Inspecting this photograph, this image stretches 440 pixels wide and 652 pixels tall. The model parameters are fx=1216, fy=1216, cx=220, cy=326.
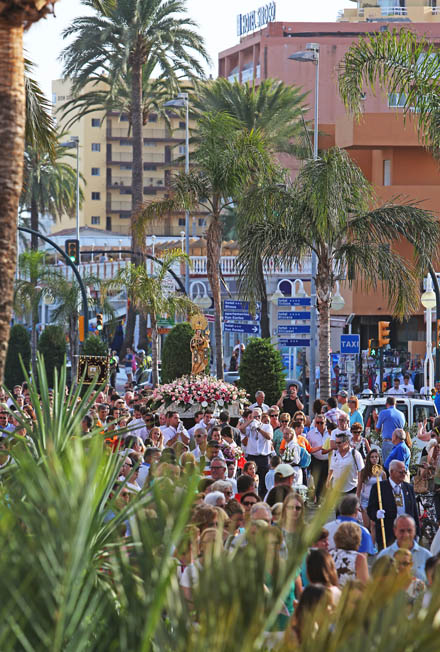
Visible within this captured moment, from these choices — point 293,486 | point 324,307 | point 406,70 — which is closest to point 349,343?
point 324,307

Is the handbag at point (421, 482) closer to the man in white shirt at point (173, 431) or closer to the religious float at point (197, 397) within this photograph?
the man in white shirt at point (173, 431)

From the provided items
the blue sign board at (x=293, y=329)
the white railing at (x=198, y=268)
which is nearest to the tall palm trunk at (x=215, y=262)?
the blue sign board at (x=293, y=329)

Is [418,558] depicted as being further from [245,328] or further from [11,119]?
[245,328]

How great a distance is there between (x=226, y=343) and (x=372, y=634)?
6017 cm

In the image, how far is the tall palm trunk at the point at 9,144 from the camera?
777cm

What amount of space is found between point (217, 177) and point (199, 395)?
8379 mm

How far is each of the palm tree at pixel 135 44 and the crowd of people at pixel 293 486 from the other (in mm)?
26420

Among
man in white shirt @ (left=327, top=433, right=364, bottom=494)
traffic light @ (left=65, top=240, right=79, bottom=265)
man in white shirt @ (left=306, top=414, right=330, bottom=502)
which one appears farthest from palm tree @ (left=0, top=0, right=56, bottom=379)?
traffic light @ (left=65, top=240, right=79, bottom=265)

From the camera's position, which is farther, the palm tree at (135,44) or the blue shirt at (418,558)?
the palm tree at (135,44)

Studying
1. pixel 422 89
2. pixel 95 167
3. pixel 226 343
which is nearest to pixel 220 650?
pixel 422 89

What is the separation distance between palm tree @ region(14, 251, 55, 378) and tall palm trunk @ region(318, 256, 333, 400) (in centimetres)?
2700

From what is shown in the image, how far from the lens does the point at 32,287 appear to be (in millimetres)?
52312

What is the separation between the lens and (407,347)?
53656 millimetres

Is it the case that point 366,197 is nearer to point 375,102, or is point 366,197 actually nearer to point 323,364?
point 323,364
